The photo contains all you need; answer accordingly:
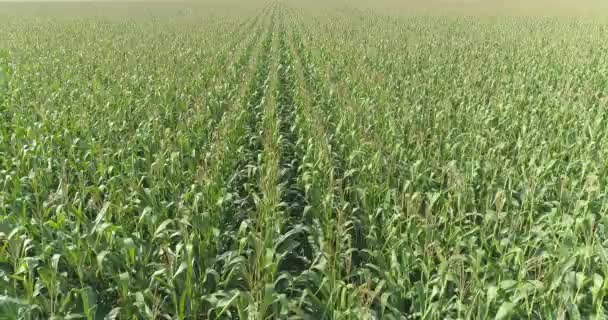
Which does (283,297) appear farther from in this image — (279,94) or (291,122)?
(279,94)

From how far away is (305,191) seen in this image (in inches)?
195

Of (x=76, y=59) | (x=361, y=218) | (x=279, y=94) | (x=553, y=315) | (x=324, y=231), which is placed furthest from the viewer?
(x=76, y=59)

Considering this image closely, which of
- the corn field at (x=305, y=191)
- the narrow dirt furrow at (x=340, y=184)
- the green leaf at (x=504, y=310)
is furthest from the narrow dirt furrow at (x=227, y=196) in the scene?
the green leaf at (x=504, y=310)

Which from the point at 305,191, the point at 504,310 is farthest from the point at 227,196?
the point at 504,310

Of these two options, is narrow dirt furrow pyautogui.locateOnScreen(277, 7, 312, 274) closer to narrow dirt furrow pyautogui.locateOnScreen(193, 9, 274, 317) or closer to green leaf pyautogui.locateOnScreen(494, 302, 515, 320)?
narrow dirt furrow pyautogui.locateOnScreen(193, 9, 274, 317)

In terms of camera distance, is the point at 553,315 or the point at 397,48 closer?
the point at 553,315

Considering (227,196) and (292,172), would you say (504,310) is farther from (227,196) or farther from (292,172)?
(292,172)

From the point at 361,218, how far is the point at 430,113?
13.6 ft

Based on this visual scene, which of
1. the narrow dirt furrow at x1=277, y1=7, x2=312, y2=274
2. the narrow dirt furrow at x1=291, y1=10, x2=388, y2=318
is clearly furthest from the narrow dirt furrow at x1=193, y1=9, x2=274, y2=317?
the narrow dirt furrow at x1=291, y1=10, x2=388, y2=318

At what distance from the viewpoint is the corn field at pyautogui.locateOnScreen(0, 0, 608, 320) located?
9.89 feet

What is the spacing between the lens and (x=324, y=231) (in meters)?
4.07

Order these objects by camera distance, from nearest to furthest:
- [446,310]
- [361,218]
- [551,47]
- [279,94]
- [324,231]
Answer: [446,310] → [324,231] → [361,218] → [279,94] → [551,47]

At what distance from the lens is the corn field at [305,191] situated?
3.02m

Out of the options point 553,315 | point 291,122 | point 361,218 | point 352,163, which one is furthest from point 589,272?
point 291,122
